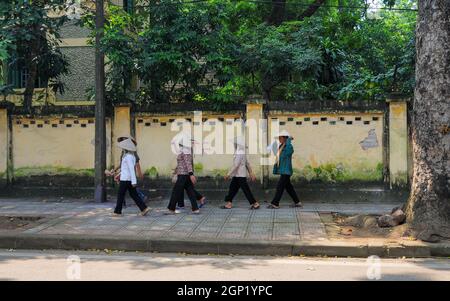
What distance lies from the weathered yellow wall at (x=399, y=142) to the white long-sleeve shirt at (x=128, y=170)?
544cm

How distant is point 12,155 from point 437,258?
377 inches

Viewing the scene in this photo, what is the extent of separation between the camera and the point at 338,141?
1077cm

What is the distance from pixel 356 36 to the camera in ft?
45.1

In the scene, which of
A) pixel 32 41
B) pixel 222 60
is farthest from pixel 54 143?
pixel 222 60

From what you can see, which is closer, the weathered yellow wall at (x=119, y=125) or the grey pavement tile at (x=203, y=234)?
the grey pavement tile at (x=203, y=234)

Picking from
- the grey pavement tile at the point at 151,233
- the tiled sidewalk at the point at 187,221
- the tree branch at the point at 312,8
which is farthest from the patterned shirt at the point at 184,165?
the tree branch at the point at 312,8

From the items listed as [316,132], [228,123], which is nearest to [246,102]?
[228,123]

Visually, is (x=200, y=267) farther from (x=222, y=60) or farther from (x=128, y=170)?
(x=222, y=60)

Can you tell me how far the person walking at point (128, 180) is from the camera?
9.16 meters

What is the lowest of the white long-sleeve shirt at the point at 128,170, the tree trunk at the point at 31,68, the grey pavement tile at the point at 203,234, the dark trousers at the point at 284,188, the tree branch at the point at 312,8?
the grey pavement tile at the point at 203,234

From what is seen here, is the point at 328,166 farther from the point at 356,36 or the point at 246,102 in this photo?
the point at 356,36

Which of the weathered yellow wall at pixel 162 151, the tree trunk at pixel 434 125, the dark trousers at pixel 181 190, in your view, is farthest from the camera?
the weathered yellow wall at pixel 162 151

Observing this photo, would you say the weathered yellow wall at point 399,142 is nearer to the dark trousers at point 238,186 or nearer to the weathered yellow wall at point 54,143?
the dark trousers at point 238,186

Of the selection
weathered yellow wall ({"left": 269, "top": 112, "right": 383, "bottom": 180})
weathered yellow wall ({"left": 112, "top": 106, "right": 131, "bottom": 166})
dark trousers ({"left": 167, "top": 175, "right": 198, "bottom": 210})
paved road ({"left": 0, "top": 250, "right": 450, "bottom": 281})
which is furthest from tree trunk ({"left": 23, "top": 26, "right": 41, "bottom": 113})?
weathered yellow wall ({"left": 269, "top": 112, "right": 383, "bottom": 180})
